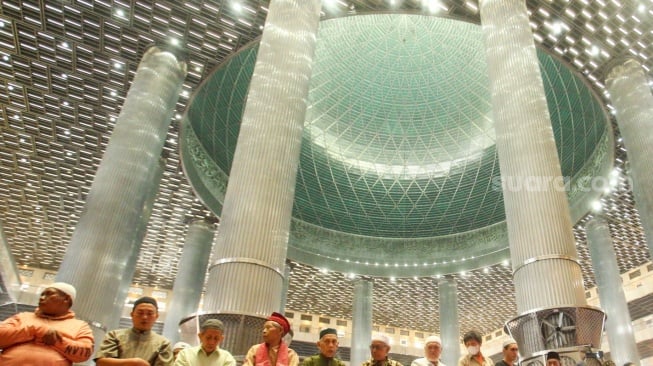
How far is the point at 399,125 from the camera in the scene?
3366 centimetres

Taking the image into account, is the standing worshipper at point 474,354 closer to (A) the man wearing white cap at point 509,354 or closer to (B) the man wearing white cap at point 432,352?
(A) the man wearing white cap at point 509,354

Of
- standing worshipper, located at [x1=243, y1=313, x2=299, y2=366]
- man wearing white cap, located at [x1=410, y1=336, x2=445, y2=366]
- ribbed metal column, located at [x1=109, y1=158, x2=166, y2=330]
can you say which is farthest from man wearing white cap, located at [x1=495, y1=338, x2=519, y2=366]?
ribbed metal column, located at [x1=109, y1=158, x2=166, y2=330]

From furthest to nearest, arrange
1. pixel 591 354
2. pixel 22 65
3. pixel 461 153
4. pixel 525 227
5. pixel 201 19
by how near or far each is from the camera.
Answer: pixel 461 153 → pixel 22 65 → pixel 201 19 → pixel 525 227 → pixel 591 354

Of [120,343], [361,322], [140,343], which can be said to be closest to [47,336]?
[120,343]

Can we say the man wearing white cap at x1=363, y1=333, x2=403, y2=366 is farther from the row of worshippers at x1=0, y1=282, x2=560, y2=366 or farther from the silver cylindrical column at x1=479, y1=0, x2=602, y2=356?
the silver cylindrical column at x1=479, y1=0, x2=602, y2=356

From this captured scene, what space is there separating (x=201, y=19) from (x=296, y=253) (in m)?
19.6

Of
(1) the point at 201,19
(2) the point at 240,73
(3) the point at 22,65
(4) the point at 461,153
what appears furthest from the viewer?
(4) the point at 461,153

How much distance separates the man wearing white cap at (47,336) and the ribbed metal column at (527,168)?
7.52 metres

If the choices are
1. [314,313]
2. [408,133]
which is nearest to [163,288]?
[314,313]

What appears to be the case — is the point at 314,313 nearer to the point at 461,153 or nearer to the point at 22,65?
the point at 461,153

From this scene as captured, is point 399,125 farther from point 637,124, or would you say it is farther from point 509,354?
point 509,354

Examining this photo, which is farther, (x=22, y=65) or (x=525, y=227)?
(x=22, y=65)

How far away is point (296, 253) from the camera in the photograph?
1320 inches

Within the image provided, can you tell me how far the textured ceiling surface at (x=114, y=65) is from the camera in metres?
17.2
